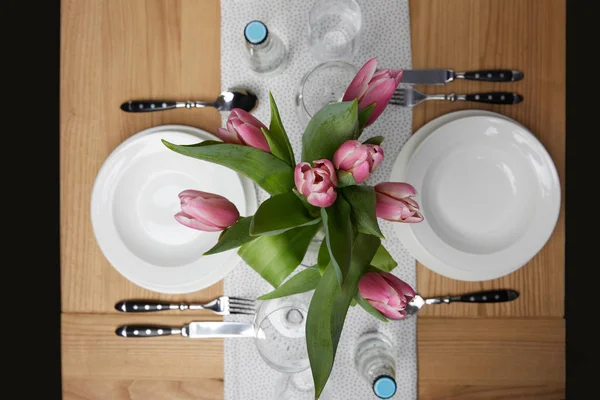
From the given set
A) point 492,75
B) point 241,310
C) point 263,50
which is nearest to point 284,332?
point 241,310

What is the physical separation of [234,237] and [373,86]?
0.21 meters

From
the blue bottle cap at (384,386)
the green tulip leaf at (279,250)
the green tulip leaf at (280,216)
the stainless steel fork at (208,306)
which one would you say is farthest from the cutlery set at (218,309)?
the green tulip leaf at (280,216)

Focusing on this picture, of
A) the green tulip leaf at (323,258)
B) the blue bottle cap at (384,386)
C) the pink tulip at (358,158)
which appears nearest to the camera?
the pink tulip at (358,158)

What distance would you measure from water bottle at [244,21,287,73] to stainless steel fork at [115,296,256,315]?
0.38 metres

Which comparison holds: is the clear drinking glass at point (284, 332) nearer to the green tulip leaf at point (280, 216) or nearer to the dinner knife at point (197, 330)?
the dinner knife at point (197, 330)

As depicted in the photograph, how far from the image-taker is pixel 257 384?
0.88 metres

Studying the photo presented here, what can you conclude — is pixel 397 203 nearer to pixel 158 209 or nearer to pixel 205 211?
pixel 205 211

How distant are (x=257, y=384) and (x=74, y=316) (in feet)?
1.11

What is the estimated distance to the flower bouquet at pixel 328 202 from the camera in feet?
1.61

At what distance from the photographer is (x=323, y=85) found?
787 millimetres

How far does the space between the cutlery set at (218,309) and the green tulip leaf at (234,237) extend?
0.35 meters

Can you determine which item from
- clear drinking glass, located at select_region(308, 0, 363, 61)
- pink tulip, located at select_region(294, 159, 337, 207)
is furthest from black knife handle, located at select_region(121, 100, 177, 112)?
pink tulip, located at select_region(294, 159, 337, 207)
